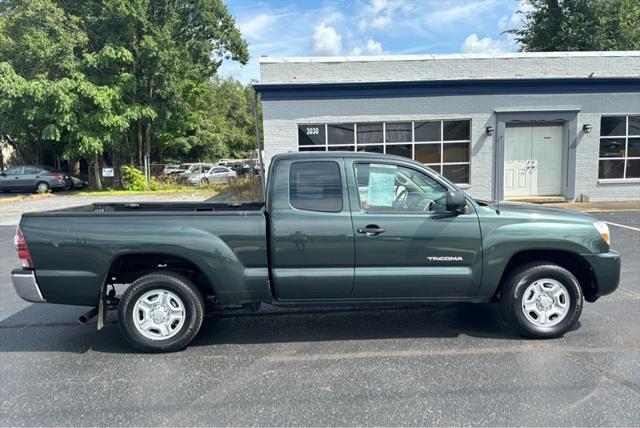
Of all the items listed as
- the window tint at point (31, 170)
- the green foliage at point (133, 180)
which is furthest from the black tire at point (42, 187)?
the green foliage at point (133, 180)

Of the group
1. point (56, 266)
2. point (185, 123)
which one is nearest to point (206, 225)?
point (56, 266)

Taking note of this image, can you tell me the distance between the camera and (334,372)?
3889 mm

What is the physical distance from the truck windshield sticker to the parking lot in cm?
138

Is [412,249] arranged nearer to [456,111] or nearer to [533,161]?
[456,111]

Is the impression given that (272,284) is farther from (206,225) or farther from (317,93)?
(317,93)

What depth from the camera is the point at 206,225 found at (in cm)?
422

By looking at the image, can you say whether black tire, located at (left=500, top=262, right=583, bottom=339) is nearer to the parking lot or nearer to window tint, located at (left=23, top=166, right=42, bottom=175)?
the parking lot

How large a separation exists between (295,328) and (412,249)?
5.12ft

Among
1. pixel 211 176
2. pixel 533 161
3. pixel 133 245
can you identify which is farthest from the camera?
pixel 211 176

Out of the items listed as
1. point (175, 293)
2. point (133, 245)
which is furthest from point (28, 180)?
point (175, 293)

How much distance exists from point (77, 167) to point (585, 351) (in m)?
35.8

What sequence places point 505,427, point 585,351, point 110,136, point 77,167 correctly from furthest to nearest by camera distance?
point 77,167 < point 110,136 < point 585,351 < point 505,427

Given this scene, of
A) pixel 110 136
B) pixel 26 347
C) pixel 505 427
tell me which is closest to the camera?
pixel 505 427

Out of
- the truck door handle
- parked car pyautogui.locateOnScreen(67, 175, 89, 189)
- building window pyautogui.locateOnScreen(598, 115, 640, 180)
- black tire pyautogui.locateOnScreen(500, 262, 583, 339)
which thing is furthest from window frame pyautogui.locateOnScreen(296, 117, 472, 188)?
parked car pyautogui.locateOnScreen(67, 175, 89, 189)
